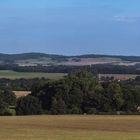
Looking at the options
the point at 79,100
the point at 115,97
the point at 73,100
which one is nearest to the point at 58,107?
the point at 73,100

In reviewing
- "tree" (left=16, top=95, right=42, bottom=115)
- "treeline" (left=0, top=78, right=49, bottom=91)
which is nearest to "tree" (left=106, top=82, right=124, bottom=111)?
"tree" (left=16, top=95, right=42, bottom=115)

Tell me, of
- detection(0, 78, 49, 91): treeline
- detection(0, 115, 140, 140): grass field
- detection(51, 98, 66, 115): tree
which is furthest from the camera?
detection(0, 78, 49, 91): treeline

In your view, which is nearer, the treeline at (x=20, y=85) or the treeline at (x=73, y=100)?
the treeline at (x=73, y=100)

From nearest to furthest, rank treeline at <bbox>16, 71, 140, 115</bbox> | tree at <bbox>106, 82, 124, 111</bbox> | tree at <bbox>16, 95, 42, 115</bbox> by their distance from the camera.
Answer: tree at <bbox>16, 95, 42, 115</bbox>
treeline at <bbox>16, 71, 140, 115</bbox>
tree at <bbox>106, 82, 124, 111</bbox>

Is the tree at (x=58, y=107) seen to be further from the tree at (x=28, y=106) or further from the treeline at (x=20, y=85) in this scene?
the treeline at (x=20, y=85)

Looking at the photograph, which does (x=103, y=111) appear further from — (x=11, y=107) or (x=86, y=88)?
(x=11, y=107)

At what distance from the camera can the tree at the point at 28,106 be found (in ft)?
325

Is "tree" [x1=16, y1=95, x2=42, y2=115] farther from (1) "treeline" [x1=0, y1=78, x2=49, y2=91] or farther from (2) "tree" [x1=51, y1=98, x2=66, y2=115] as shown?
(1) "treeline" [x1=0, y1=78, x2=49, y2=91]

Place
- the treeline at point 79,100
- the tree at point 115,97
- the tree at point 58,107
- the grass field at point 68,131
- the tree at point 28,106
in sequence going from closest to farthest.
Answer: the grass field at point 68,131 < the tree at point 28,106 < the treeline at point 79,100 < the tree at point 58,107 < the tree at point 115,97

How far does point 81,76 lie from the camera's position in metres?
114

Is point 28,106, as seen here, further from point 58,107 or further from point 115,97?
point 115,97

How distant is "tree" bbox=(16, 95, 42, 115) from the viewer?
99.0 m

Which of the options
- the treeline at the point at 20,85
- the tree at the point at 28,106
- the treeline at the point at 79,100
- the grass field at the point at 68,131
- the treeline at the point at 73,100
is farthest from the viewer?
the treeline at the point at 20,85

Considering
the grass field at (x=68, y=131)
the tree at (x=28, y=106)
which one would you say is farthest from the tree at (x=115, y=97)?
the grass field at (x=68, y=131)
